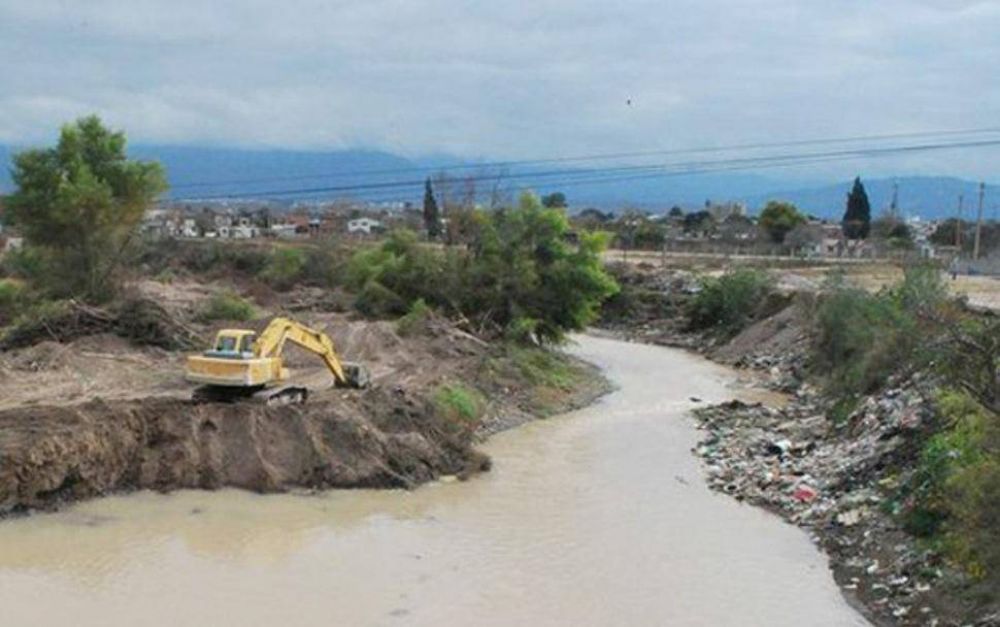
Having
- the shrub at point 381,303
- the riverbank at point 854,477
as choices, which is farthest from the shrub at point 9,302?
the riverbank at point 854,477

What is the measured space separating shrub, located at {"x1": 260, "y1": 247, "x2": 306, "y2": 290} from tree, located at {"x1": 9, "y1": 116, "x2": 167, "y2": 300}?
44.2 feet

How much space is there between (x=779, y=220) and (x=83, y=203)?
52617mm

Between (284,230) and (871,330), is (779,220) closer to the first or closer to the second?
(284,230)

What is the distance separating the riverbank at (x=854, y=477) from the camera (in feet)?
42.2

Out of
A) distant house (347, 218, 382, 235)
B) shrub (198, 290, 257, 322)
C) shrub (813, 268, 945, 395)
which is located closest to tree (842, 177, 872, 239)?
distant house (347, 218, 382, 235)

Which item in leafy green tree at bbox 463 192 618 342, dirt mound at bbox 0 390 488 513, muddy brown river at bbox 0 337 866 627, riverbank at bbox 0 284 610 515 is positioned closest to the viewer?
muddy brown river at bbox 0 337 866 627

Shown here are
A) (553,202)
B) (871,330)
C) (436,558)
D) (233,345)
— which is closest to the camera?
(436,558)

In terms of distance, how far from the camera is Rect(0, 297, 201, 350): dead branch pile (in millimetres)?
27094

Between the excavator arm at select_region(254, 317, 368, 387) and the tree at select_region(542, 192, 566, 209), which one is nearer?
the excavator arm at select_region(254, 317, 368, 387)

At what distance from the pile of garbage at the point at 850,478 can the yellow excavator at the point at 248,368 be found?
8120mm

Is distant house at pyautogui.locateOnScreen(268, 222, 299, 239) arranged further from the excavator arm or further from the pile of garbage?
the pile of garbage

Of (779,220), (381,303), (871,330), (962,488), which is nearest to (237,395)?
(962,488)

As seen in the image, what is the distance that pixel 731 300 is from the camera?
4112 cm

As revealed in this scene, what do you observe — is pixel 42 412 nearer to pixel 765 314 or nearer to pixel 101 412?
pixel 101 412
